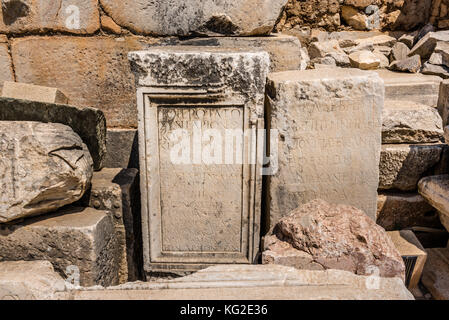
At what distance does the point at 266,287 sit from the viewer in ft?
6.27

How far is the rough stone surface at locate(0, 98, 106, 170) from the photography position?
2500mm

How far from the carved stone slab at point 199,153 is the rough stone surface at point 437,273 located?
1149mm

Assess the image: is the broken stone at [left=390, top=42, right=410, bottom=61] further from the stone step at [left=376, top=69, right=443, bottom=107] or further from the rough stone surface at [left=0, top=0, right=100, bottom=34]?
the rough stone surface at [left=0, top=0, right=100, bottom=34]

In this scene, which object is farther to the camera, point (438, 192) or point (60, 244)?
point (438, 192)

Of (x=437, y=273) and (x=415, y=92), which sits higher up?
(x=415, y=92)

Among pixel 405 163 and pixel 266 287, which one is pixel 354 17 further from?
pixel 266 287

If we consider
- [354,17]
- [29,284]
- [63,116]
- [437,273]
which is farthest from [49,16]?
[354,17]

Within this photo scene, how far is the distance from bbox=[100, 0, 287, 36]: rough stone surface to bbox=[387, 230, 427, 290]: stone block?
1763mm

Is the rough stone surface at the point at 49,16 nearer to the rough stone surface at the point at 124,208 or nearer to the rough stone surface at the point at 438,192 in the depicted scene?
the rough stone surface at the point at 124,208

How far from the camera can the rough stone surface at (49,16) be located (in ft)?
9.57

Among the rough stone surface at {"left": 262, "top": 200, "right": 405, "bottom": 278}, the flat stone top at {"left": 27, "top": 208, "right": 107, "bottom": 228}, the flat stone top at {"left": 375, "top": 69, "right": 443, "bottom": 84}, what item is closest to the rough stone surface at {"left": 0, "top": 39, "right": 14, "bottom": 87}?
the flat stone top at {"left": 27, "top": 208, "right": 107, "bottom": 228}

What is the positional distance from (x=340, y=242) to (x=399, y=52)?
15.4 feet
